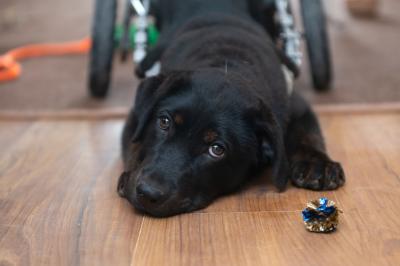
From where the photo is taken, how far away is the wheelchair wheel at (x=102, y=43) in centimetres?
300

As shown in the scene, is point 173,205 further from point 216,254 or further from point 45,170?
point 45,170

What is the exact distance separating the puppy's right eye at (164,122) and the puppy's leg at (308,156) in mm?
455

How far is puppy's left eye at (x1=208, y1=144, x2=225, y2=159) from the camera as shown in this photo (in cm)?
184

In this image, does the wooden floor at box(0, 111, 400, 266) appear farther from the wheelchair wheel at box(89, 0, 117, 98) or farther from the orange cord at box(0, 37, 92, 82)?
the orange cord at box(0, 37, 92, 82)

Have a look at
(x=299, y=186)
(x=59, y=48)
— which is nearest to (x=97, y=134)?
(x=299, y=186)

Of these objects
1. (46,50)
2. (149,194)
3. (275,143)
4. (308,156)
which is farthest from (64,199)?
(46,50)

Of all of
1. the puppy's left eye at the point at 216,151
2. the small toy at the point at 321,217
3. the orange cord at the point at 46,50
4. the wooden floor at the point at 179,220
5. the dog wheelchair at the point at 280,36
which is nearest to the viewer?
the wooden floor at the point at 179,220

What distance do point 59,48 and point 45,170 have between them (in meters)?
1.87

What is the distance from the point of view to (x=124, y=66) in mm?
3689

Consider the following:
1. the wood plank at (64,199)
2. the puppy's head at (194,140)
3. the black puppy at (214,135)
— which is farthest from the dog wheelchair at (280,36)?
the puppy's head at (194,140)

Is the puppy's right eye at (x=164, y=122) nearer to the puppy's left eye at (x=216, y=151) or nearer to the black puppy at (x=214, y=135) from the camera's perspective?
the black puppy at (x=214, y=135)

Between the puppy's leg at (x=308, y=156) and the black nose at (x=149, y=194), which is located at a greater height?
the black nose at (x=149, y=194)

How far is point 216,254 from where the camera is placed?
63.0 inches

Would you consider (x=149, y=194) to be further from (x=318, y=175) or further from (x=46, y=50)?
(x=46, y=50)
